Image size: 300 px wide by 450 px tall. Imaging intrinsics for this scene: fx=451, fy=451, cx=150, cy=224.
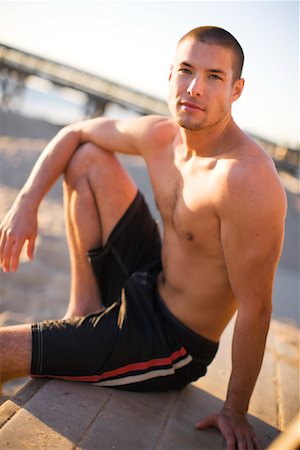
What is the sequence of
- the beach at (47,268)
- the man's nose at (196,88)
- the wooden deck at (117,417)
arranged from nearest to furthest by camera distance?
the wooden deck at (117,417)
the man's nose at (196,88)
the beach at (47,268)

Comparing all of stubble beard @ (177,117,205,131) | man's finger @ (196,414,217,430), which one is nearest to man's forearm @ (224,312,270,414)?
man's finger @ (196,414,217,430)

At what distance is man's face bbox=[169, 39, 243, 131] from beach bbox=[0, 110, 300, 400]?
6.34 feet

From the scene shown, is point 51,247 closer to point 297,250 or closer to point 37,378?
point 37,378

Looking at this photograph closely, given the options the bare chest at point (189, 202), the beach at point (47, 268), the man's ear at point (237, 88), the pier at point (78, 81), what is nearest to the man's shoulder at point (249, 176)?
the bare chest at point (189, 202)

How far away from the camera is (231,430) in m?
1.81

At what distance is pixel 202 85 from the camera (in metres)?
2.02

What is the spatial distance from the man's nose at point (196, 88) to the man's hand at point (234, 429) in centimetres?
136

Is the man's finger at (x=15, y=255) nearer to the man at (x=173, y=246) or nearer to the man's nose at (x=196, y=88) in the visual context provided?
the man at (x=173, y=246)

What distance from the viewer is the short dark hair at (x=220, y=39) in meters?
2.05

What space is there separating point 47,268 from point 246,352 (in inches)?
120

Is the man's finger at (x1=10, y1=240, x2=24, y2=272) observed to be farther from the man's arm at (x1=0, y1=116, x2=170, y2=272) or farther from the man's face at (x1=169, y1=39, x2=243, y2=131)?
the man's face at (x1=169, y1=39, x2=243, y2=131)

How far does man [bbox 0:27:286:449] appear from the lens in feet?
5.90

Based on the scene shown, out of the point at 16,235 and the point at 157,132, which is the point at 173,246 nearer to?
the point at 157,132

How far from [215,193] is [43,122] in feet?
41.9
